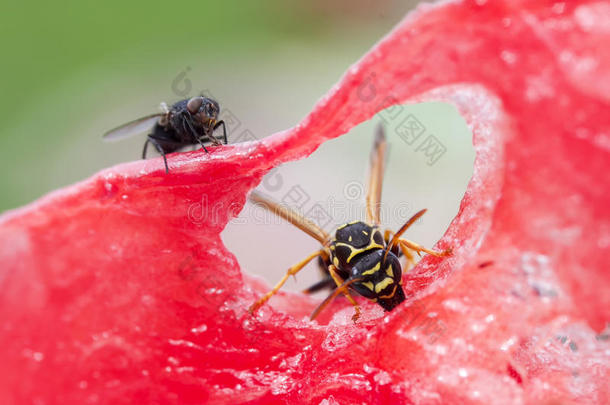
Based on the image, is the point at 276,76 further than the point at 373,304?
Yes

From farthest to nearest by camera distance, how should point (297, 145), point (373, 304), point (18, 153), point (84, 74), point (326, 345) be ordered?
point (84, 74) < point (18, 153) < point (373, 304) < point (326, 345) < point (297, 145)

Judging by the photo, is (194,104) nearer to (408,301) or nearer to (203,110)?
(203,110)

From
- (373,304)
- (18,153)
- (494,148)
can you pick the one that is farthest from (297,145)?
(18,153)

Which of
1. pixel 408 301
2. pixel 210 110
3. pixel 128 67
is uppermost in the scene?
pixel 128 67

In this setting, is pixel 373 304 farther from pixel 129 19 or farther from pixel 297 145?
pixel 129 19

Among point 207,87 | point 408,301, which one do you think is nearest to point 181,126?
point 408,301

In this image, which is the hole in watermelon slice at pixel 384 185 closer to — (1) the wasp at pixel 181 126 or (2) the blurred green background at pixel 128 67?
(2) the blurred green background at pixel 128 67

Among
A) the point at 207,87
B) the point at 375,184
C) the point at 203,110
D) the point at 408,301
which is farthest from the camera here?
the point at 207,87
